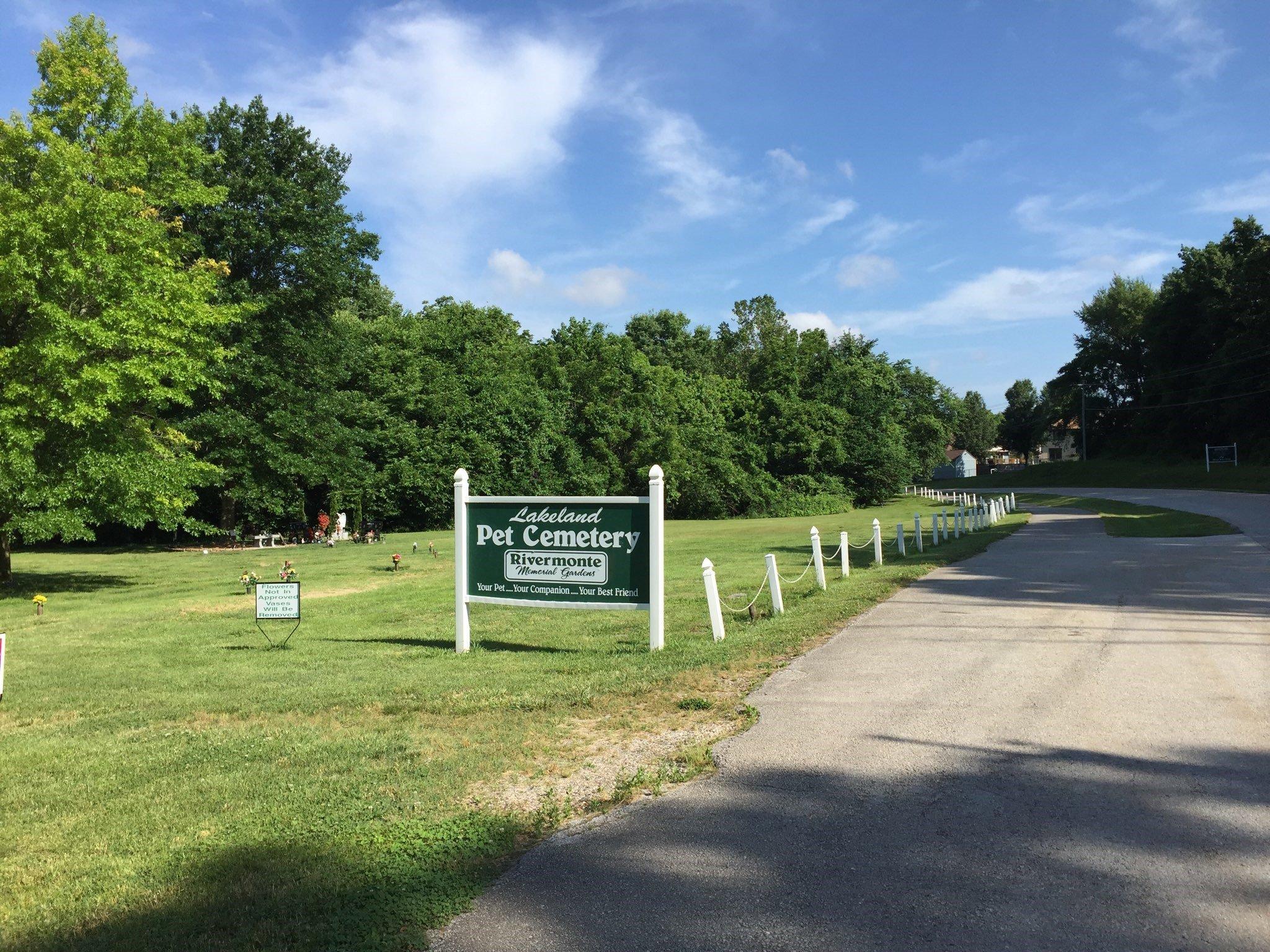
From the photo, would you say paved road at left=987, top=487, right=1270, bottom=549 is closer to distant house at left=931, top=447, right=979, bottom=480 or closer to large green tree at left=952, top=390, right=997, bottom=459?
distant house at left=931, top=447, right=979, bottom=480

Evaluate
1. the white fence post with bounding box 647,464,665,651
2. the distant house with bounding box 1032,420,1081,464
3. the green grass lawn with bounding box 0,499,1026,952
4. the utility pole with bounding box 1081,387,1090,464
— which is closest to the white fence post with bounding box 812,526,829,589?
the green grass lawn with bounding box 0,499,1026,952

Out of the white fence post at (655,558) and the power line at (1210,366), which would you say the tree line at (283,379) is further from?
the power line at (1210,366)

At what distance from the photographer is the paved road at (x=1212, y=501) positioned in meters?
26.2

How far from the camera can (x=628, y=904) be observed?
373 cm

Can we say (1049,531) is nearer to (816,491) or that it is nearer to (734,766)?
(734,766)

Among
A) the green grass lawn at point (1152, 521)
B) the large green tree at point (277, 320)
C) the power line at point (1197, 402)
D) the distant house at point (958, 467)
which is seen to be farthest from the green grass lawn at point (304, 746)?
the distant house at point (958, 467)

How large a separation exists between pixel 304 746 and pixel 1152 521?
99.7 feet

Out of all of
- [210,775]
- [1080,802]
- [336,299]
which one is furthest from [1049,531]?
[336,299]

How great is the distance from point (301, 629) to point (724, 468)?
40800 mm

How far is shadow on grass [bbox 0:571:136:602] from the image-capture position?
1892cm

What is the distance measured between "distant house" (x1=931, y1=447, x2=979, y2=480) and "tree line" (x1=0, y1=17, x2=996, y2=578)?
1819 inches

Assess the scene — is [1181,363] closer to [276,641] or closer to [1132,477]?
[1132,477]

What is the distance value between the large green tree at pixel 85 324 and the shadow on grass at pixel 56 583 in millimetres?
802

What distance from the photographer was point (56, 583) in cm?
2062
